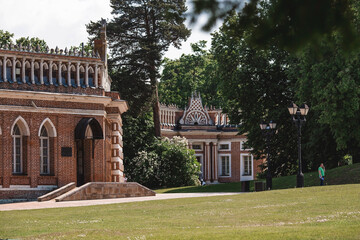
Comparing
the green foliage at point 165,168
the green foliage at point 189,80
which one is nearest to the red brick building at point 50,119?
the green foliage at point 165,168

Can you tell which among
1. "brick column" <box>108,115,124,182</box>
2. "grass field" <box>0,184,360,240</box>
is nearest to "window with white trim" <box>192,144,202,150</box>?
"brick column" <box>108,115,124,182</box>

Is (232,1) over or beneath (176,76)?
beneath

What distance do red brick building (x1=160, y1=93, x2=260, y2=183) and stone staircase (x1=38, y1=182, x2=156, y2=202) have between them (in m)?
34.5

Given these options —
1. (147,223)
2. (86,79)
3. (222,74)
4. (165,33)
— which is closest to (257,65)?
(222,74)

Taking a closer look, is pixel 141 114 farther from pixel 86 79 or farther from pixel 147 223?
pixel 147 223

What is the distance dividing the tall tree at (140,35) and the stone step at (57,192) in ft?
71.7

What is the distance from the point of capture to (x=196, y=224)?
1642cm

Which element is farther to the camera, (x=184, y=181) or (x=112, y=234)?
(x=184, y=181)

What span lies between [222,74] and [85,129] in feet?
60.5

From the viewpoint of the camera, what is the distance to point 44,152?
3186 cm

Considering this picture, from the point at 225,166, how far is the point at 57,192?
39778 mm

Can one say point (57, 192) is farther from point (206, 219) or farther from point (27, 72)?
point (206, 219)

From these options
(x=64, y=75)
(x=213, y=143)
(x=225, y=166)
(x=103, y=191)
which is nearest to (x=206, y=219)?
(x=103, y=191)

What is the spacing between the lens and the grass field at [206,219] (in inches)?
535
